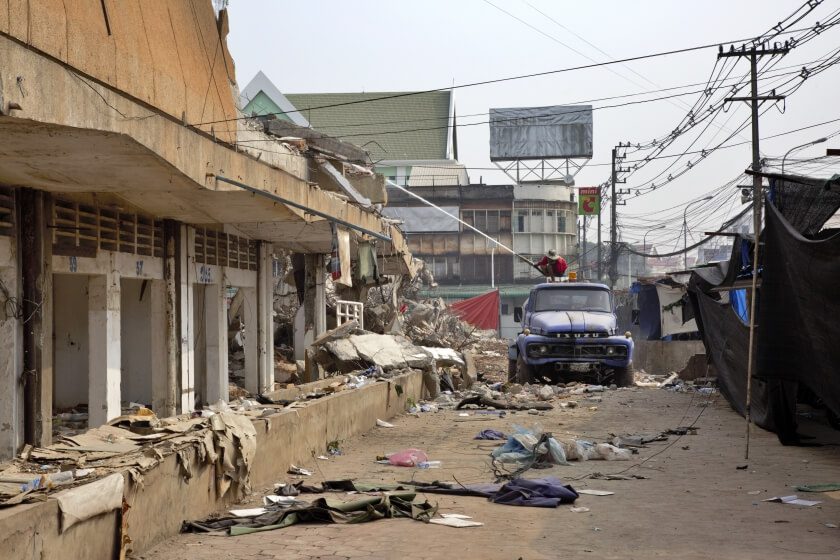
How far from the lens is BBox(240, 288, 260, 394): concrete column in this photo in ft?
65.6

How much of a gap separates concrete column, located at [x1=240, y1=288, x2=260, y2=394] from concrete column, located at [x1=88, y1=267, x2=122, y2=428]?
22.0 feet

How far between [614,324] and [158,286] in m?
10.8

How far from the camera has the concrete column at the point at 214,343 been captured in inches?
705

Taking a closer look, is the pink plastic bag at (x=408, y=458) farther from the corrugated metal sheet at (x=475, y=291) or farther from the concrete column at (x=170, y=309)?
the corrugated metal sheet at (x=475, y=291)

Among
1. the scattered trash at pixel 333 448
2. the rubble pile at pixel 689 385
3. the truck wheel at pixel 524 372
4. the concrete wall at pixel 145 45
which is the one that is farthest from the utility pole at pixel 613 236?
the scattered trash at pixel 333 448

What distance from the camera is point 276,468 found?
10.1m

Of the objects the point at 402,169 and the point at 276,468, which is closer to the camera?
the point at 276,468

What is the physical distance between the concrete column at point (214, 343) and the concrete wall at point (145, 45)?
9.73ft

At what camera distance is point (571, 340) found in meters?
21.7

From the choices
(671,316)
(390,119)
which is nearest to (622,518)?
(671,316)

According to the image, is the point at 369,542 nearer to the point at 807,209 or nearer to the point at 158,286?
the point at 807,209

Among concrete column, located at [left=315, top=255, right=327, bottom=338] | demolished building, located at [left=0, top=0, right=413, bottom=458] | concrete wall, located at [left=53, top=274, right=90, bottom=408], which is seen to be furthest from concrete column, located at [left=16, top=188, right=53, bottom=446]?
concrete column, located at [left=315, top=255, right=327, bottom=338]

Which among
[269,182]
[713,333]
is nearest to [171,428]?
[269,182]

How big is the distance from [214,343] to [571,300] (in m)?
8.86
